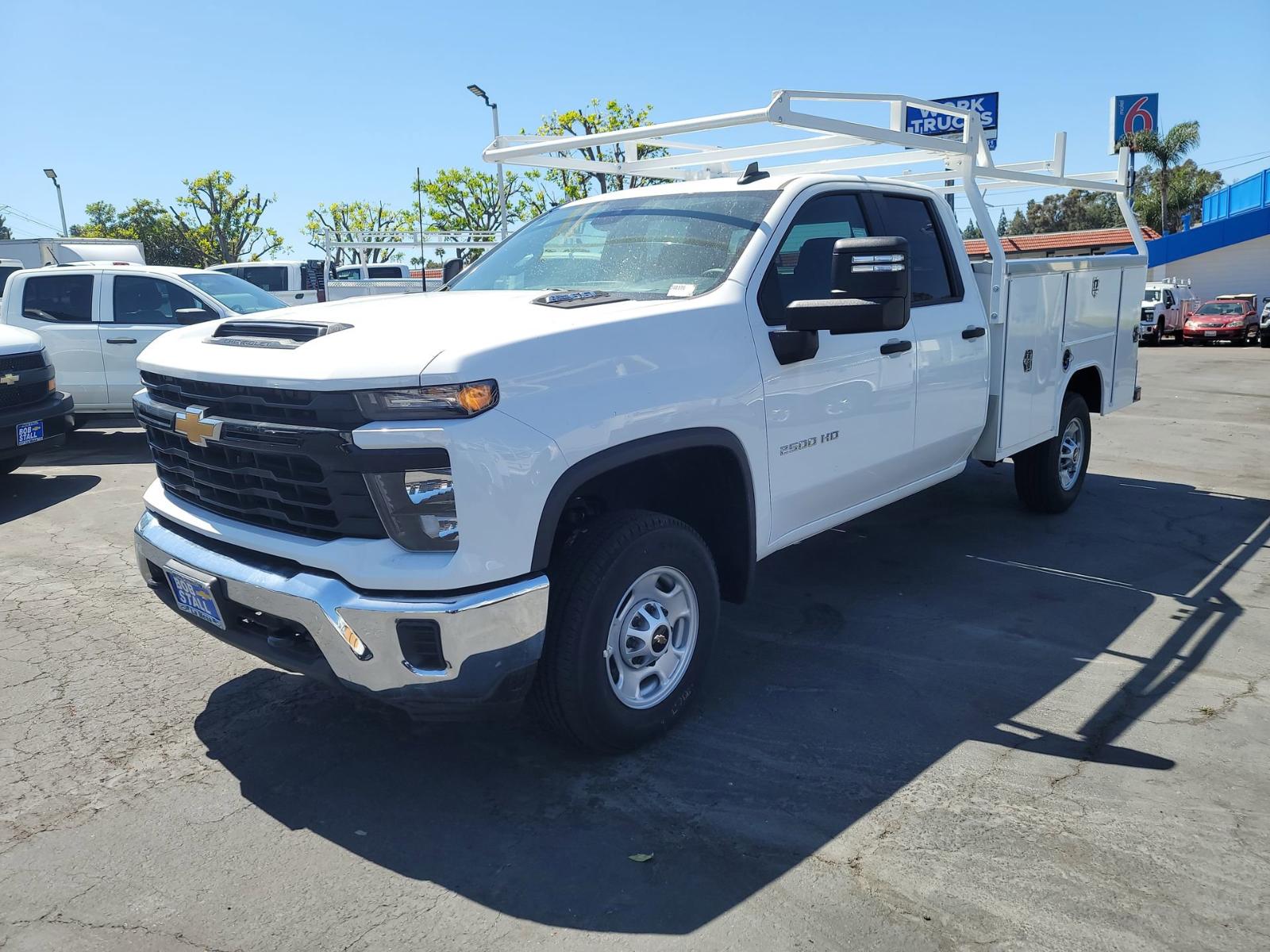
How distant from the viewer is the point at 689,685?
3.80 metres

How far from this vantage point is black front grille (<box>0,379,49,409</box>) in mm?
7867

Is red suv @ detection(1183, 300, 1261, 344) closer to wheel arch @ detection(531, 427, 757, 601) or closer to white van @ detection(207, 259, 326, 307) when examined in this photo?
white van @ detection(207, 259, 326, 307)

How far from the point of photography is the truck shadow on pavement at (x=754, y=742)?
9.86 ft

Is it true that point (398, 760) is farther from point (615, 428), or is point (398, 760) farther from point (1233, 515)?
point (1233, 515)

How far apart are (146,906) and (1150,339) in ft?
103

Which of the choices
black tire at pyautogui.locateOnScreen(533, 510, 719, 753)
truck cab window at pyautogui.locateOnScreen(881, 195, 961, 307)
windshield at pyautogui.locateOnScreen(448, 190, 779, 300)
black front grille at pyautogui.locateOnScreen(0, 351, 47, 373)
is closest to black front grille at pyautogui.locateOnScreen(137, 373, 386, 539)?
black tire at pyautogui.locateOnScreen(533, 510, 719, 753)

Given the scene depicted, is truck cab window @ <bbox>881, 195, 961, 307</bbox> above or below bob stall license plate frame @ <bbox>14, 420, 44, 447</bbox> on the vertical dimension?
above

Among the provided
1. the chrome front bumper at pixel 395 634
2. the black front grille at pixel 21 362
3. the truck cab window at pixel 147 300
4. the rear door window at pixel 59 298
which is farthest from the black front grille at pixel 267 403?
the rear door window at pixel 59 298

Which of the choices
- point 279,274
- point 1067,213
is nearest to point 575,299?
point 279,274

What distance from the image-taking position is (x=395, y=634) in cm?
292

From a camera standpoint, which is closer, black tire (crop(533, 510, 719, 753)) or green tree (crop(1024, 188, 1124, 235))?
black tire (crop(533, 510, 719, 753))

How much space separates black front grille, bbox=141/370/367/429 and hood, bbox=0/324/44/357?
530cm

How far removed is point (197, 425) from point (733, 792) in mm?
2228

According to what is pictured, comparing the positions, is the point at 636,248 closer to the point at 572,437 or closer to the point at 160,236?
the point at 572,437
